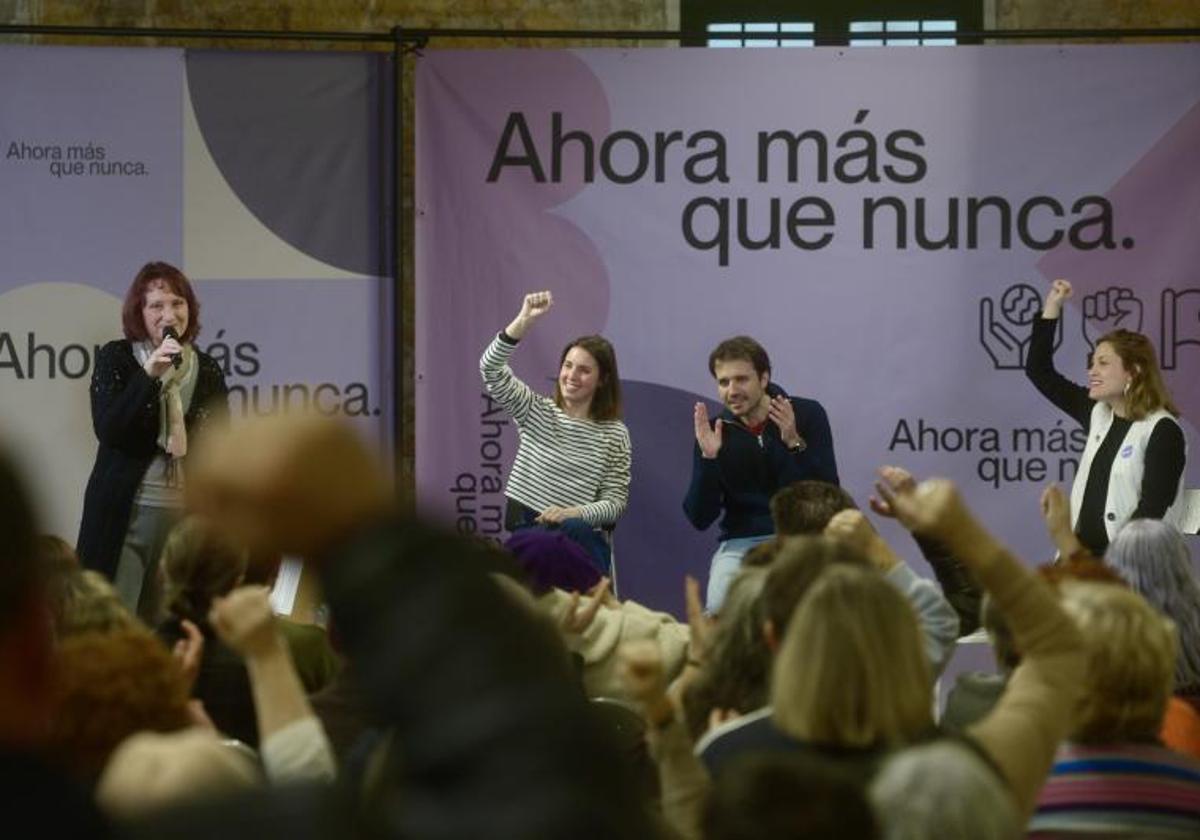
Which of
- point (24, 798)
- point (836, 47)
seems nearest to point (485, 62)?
point (836, 47)

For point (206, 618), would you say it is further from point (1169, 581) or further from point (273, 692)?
point (1169, 581)

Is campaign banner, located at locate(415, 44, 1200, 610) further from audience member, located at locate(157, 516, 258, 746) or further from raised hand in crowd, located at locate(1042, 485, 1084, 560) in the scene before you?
audience member, located at locate(157, 516, 258, 746)

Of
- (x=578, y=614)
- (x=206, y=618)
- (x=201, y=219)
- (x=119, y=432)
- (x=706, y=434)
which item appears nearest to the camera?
(x=206, y=618)

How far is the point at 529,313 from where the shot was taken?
7.73 metres

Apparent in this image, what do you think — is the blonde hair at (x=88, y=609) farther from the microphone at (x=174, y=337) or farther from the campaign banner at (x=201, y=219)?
the campaign banner at (x=201, y=219)

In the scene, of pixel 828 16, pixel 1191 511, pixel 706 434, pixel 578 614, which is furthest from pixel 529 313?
pixel 578 614

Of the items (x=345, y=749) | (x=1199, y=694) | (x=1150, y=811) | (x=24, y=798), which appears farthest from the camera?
(x=1199, y=694)

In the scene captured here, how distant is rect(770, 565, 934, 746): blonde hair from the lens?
7.22ft

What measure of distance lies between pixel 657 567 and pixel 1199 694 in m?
4.29

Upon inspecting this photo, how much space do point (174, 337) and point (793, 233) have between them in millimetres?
2393

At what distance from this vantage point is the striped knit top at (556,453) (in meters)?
7.55

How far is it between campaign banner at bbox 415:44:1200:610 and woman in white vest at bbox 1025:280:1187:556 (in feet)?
1.94

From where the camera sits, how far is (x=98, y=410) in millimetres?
7148

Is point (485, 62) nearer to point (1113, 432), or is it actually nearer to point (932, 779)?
point (1113, 432)
